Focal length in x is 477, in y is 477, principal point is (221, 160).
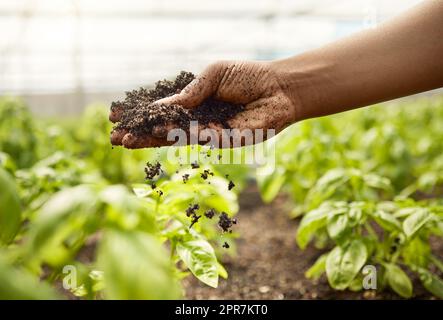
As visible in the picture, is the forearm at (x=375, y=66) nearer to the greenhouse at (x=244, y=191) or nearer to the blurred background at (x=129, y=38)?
the greenhouse at (x=244, y=191)

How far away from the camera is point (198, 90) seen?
4.76 ft

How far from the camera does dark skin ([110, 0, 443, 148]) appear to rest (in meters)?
1.49

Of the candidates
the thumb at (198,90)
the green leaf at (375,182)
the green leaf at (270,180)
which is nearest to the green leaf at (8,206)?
the thumb at (198,90)

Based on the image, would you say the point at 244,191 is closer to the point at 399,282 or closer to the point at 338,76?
the point at 399,282

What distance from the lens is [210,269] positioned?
1125mm

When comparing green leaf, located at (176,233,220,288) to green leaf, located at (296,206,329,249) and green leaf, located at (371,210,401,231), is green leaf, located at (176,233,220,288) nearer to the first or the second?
green leaf, located at (296,206,329,249)

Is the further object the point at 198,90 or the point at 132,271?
the point at 198,90

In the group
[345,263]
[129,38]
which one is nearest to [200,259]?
[345,263]

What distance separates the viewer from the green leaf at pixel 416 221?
150cm

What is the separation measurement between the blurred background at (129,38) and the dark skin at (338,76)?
711 centimetres

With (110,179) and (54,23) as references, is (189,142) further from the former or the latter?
(54,23)

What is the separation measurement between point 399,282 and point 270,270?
2.10ft

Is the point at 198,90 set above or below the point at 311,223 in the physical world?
above

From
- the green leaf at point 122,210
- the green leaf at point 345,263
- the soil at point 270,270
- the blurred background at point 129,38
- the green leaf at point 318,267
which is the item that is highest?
the blurred background at point 129,38
